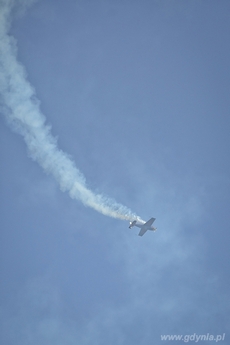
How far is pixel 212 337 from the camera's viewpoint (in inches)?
1935

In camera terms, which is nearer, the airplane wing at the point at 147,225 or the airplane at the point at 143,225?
the airplane at the point at 143,225

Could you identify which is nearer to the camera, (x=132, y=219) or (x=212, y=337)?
(x=132, y=219)

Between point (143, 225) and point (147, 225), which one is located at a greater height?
point (147, 225)

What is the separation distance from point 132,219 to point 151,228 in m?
3.89

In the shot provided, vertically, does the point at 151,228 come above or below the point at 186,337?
above

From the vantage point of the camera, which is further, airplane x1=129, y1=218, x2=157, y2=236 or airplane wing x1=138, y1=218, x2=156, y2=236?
airplane wing x1=138, y1=218, x2=156, y2=236

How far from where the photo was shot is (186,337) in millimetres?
49625

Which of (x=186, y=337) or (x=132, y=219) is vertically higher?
(x=132, y=219)

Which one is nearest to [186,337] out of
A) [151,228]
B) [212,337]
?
[212,337]

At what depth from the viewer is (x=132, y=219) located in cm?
4375

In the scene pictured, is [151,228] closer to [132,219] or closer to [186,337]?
[132,219]

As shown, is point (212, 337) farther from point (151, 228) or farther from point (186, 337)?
point (151, 228)

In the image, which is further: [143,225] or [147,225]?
[147,225]

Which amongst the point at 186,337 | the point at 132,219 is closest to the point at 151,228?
the point at 132,219
